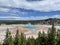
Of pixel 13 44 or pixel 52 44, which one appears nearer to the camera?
pixel 52 44

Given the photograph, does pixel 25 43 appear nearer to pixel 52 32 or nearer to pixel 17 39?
pixel 17 39

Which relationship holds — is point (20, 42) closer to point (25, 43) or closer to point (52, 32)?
point (25, 43)

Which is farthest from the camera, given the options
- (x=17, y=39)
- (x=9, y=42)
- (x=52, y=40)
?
(x=17, y=39)

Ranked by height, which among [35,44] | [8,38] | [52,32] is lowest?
[35,44]

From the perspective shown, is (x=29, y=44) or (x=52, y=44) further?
(x=29, y=44)

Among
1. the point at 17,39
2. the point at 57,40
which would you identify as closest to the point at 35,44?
A: the point at 17,39

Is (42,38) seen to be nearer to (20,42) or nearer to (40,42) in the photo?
(40,42)

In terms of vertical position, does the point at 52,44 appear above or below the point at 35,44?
above

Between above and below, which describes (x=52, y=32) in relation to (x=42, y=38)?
above

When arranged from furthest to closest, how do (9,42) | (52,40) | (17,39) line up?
(17,39) < (9,42) < (52,40)
